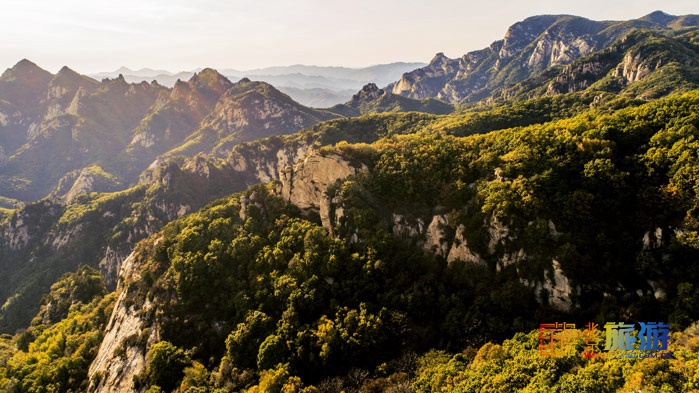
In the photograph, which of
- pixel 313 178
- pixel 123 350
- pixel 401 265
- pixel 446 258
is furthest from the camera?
pixel 313 178

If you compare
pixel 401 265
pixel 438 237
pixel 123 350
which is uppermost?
pixel 438 237

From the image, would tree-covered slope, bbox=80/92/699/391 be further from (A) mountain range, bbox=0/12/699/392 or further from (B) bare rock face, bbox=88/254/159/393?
(B) bare rock face, bbox=88/254/159/393

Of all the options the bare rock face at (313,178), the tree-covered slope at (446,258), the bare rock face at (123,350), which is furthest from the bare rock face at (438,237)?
the bare rock face at (123,350)

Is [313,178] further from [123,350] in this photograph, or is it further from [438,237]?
[123,350]

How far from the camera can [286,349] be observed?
4788 cm

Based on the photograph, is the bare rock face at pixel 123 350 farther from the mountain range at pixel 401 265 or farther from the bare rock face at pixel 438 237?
the bare rock face at pixel 438 237

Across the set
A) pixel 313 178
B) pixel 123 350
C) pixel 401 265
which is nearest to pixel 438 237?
pixel 401 265

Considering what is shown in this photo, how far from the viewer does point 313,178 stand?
7238 centimetres

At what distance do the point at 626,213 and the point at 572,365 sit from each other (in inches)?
924

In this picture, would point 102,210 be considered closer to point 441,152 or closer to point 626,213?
point 441,152

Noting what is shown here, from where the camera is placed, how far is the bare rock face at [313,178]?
70500 mm

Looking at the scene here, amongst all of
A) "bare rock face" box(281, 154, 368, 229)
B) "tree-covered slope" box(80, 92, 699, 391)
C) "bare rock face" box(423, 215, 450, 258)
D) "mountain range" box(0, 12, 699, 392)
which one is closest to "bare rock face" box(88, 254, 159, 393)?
"mountain range" box(0, 12, 699, 392)

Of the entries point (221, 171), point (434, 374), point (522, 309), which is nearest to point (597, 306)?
point (522, 309)

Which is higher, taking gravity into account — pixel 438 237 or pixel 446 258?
pixel 438 237
